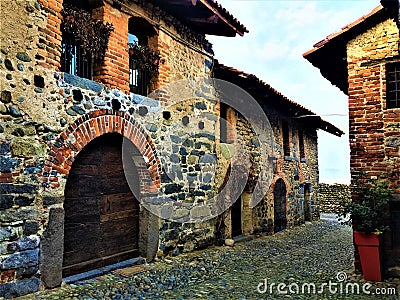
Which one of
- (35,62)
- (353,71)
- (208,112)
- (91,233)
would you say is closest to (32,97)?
(35,62)

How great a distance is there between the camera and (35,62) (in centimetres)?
411

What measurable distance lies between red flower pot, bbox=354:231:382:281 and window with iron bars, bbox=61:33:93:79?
4.88 metres

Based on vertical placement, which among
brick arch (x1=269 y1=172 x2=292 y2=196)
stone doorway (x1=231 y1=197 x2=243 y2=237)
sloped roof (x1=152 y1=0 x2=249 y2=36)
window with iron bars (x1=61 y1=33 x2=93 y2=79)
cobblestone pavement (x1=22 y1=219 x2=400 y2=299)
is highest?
sloped roof (x1=152 y1=0 x2=249 y2=36)

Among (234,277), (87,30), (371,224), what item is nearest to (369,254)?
(371,224)

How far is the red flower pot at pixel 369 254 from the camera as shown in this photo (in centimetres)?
484

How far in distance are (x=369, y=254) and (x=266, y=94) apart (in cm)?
537

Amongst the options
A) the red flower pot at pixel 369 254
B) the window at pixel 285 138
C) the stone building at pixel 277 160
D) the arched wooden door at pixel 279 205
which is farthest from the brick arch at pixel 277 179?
the red flower pot at pixel 369 254

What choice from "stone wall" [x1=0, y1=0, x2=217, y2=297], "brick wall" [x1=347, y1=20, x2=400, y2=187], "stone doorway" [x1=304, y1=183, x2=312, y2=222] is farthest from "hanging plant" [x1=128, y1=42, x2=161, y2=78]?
"stone doorway" [x1=304, y1=183, x2=312, y2=222]

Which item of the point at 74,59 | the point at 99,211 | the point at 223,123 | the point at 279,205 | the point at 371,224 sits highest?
the point at 74,59

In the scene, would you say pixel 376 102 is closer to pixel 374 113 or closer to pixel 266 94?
pixel 374 113

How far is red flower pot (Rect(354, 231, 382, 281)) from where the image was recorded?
4.84 metres

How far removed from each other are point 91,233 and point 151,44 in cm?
359

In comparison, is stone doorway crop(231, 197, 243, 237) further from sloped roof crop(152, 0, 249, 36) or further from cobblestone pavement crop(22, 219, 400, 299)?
sloped roof crop(152, 0, 249, 36)

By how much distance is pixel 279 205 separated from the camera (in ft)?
35.2
